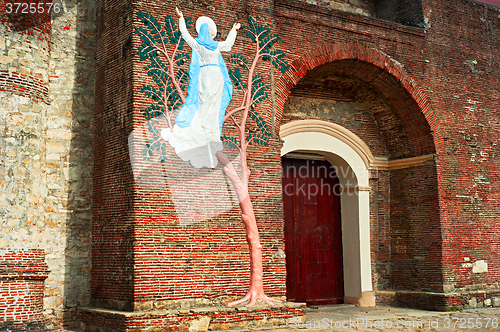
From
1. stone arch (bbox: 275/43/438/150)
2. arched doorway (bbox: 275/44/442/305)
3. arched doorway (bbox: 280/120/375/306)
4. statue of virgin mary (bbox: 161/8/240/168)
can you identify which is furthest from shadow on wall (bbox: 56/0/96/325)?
arched doorway (bbox: 280/120/375/306)

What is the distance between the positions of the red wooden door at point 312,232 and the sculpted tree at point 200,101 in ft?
7.74

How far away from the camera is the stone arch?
8664 millimetres

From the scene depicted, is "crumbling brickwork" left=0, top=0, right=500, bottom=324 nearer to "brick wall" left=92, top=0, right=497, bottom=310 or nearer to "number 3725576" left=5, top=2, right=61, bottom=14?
"brick wall" left=92, top=0, right=497, bottom=310

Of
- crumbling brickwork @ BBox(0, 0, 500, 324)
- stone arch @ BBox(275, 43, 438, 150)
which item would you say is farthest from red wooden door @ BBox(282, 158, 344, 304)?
stone arch @ BBox(275, 43, 438, 150)

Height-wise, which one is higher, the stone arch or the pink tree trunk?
the stone arch

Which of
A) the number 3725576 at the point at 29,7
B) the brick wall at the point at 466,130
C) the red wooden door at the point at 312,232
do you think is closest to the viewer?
the number 3725576 at the point at 29,7

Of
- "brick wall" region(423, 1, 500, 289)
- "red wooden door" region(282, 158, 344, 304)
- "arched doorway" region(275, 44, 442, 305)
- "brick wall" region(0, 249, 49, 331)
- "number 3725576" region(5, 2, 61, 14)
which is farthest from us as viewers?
"red wooden door" region(282, 158, 344, 304)

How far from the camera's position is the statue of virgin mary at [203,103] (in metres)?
7.58

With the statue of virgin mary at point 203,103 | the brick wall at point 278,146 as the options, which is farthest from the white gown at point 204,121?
the brick wall at point 278,146

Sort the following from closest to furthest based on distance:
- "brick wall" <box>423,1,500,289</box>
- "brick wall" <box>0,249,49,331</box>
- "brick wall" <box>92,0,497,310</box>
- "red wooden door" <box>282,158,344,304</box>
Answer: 1. "brick wall" <box>0,249,49,331</box>
2. "brick wall" <box>92,0,497,310</box>
3. "brick wall" <box>423,1,500,289</box>
4. "red wooden door" <box>282,158,344,304</box>

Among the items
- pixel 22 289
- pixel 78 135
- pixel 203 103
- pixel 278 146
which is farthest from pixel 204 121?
pixel 22 289

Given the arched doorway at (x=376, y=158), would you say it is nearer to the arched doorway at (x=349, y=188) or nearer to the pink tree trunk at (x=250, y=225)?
the arched doorway at (x=349, y=188)

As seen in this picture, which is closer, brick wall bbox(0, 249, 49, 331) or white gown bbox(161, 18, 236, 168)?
brick wall bbox(0, 249, 49, 331)

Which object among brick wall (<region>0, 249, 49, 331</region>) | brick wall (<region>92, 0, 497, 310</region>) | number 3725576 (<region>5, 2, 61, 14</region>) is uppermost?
number 3725576 (<region>5, 2, 61, 14</region>)
